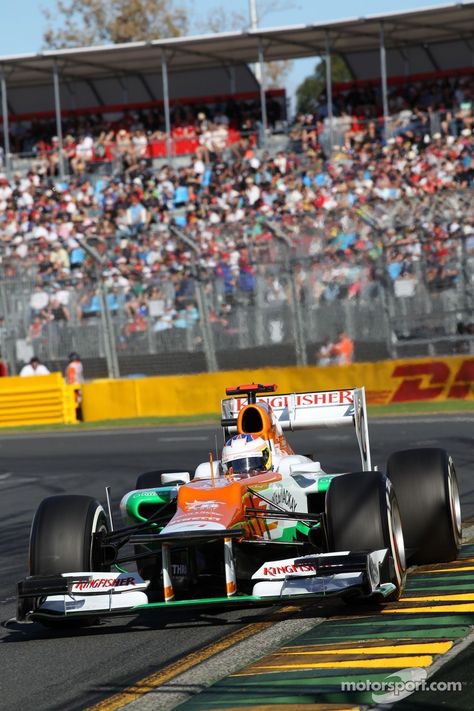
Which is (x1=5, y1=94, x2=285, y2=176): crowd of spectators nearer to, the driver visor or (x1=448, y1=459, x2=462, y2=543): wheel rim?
(x1=448, y1=459, x2=462, y2=543): wheel rim

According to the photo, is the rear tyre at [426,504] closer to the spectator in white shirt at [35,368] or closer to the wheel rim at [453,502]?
the wheel rim at [453,502]

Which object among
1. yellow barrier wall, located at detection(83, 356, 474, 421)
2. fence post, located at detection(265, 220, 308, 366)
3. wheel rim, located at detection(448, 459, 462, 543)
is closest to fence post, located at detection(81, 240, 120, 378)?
yellow barrier wall, located at detection(83, 356, 474, 421)

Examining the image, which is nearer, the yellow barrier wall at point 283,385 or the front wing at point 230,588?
the front wing at point 230,588

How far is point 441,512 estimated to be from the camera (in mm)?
8078

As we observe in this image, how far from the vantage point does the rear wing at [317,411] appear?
8.82 m

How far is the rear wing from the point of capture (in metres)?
8.82

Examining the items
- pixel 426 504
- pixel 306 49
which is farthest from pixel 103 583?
pixel 306 49

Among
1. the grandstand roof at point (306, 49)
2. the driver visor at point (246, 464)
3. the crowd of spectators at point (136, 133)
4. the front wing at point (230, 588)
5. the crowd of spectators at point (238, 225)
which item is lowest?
the front wing at point (230, 588)

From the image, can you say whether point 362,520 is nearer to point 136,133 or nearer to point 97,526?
point 97,526

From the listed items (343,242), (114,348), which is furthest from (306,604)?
(114,348)

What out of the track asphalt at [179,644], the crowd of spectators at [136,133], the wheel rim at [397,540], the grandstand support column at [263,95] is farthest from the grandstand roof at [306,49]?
the wheel rim at [397,540]

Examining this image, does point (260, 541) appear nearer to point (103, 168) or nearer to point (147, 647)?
point (147, 647)

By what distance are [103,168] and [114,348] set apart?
32.6ft

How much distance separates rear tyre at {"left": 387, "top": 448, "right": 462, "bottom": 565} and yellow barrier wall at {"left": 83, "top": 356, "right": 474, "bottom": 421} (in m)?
14.1
